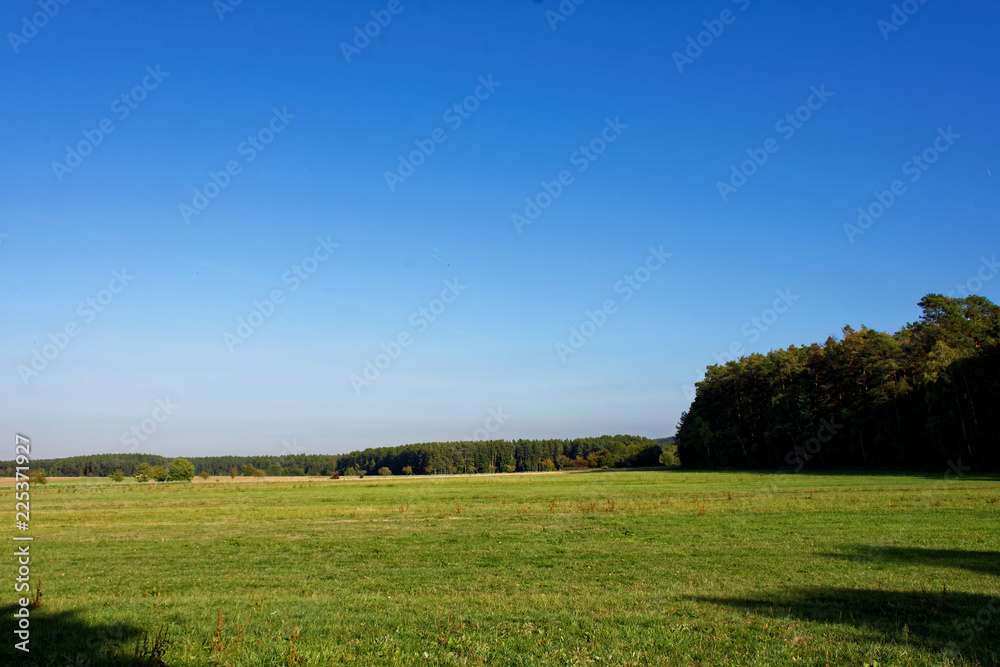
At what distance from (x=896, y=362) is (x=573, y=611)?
7521 centimetres

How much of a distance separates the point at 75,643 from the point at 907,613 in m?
14.0

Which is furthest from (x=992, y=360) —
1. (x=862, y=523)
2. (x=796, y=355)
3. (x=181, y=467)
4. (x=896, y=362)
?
(x=181, y=467)

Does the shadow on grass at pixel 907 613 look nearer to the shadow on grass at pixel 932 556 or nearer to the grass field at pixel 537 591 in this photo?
the grass field at pixel 537 591

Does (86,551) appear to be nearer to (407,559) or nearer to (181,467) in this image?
(407,559)

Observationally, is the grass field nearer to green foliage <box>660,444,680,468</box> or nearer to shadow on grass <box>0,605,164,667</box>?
shadow on grass <box>0,605,164,667</box>

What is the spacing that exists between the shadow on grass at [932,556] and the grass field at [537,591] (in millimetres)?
113

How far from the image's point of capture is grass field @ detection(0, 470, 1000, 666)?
905cm

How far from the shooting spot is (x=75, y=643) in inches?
372

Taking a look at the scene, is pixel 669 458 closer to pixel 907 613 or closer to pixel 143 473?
pixel 143 473

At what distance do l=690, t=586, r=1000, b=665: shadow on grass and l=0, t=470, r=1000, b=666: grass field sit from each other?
2.1 inches

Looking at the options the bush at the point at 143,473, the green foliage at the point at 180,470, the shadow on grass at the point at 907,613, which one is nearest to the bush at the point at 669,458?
the green foliage at the point at 180,470

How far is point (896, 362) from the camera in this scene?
71375mm

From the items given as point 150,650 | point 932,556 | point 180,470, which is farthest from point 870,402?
point 180,470

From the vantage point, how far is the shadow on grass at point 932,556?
15.2m
